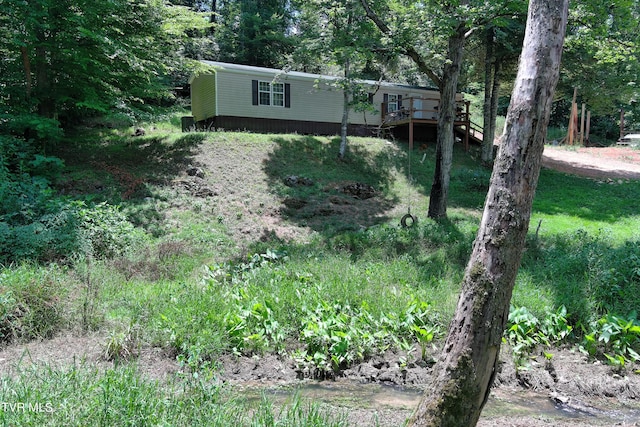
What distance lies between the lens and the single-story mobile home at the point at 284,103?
19688 mm

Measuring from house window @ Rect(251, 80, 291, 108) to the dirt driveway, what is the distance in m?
13.3

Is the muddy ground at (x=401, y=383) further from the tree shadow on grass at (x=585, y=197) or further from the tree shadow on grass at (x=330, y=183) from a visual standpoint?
the tree shadow on grass at (x=585, y=197)

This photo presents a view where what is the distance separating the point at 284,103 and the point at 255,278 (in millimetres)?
15659

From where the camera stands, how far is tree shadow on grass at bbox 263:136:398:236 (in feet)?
42.7

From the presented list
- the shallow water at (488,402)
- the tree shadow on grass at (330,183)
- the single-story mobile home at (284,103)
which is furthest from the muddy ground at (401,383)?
the single-story mobile home at (284,103)

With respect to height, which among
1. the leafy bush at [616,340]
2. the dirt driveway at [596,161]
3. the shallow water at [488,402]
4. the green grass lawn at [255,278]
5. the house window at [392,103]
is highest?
the house window at [392,103]

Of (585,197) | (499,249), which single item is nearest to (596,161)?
(585,197)

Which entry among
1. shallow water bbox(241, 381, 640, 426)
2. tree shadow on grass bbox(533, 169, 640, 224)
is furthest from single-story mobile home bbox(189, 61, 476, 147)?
shallow water bbox(241, 381, 640, 426)

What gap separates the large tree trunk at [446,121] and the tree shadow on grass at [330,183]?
1.71 metres

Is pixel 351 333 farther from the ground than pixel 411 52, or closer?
closer

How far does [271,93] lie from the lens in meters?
20.8

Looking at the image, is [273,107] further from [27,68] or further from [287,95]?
[27,68]

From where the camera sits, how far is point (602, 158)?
83.7ft

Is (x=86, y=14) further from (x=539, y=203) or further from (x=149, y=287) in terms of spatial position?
(x=539, y=203)
